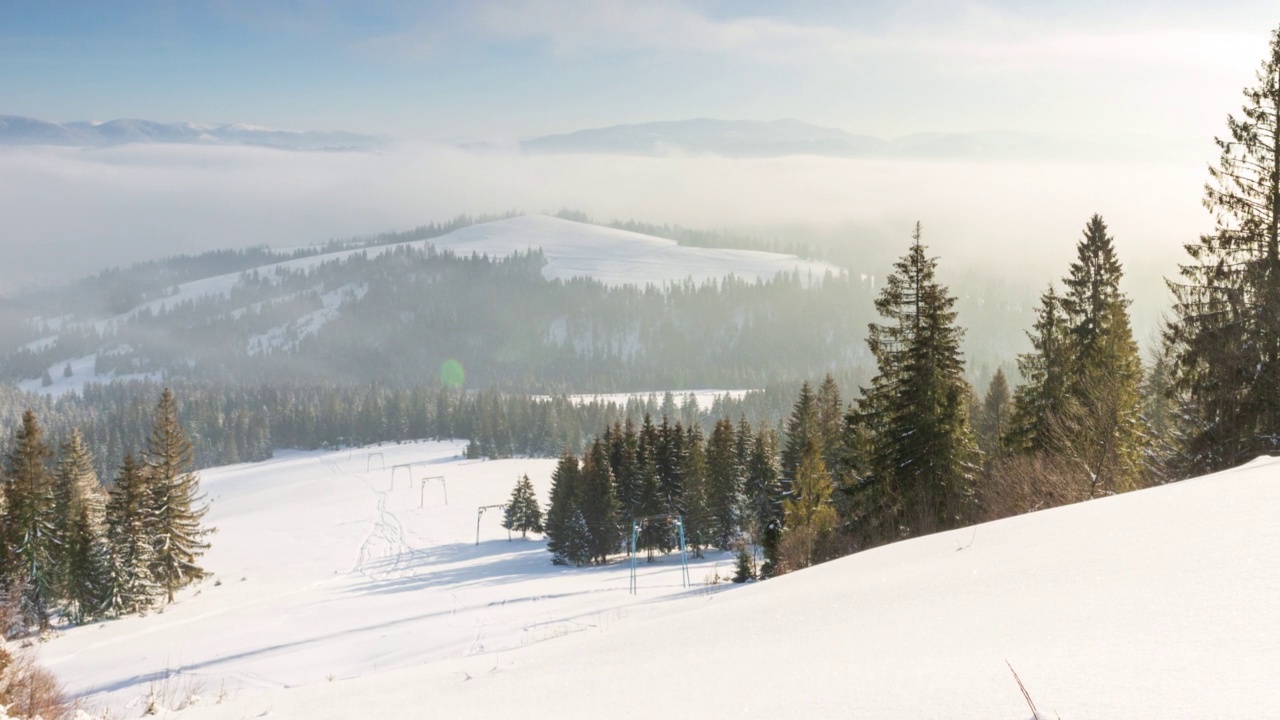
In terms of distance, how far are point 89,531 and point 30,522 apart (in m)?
2.57

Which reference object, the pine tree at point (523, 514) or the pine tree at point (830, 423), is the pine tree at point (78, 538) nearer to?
the pine tree at point (523, 514)

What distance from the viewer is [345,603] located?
120 ft

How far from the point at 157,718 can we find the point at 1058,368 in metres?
28.0

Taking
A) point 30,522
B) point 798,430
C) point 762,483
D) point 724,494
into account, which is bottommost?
point 724,494

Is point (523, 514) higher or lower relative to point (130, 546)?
lower

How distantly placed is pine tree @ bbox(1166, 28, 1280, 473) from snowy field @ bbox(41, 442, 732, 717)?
15402 millimetres

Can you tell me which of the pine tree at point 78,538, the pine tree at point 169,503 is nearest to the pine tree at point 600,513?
the pine tree at point 169,503

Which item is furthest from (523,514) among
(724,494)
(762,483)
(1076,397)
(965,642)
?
(965,642)

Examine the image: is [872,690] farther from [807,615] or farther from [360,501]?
[360,501]

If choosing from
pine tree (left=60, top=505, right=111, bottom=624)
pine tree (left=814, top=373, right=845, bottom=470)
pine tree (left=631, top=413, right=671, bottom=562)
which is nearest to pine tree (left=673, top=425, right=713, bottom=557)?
pine tree (left=631, top=413, right=671, bottom=562)

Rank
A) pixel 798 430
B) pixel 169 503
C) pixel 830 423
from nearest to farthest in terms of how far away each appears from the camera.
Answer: pixel 169 503, pixel 830 423, pixel 798 430

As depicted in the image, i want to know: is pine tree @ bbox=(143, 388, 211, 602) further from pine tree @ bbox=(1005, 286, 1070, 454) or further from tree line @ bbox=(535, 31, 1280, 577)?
pine tree @ bbox=(1005, 286, 1070, 454)

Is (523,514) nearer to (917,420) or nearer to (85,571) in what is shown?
(85,571)

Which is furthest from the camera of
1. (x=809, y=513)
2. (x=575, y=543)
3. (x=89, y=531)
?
(x=575, y=543)
